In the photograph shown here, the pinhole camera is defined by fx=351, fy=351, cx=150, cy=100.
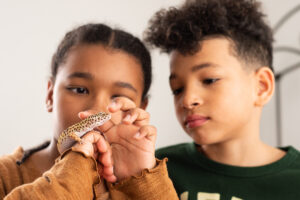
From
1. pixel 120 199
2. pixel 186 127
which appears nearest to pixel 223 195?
pixel 186 127

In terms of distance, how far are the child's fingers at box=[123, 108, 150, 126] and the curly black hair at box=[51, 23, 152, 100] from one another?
0.29 m

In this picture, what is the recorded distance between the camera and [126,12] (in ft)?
6.68

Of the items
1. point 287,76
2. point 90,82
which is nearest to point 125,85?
point 90,82

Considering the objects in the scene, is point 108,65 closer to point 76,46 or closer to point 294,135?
point 76,46

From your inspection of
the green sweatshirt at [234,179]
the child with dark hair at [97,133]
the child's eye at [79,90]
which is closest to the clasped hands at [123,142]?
the child with dark hair at [97,133]

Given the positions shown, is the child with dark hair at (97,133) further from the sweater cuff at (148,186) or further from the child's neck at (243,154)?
the child's neck at (243,154)

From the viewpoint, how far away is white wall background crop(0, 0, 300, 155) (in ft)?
5.55

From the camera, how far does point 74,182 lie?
64cm

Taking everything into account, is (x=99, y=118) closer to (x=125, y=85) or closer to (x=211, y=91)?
(x=125, y=85)

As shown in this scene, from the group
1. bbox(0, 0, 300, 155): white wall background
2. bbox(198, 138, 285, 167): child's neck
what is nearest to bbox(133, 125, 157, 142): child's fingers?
bbox(198, 138, 285, 167): child's neck

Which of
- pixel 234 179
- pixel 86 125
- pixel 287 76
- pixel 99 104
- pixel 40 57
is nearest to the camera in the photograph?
pixel 86 125

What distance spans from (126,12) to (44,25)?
1.61ft

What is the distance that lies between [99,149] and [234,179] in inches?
17.5

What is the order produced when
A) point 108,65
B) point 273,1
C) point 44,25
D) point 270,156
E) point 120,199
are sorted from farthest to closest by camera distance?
point 273,1 → point 44,25 → point 270,156 → point 108,65 → point 120,199
